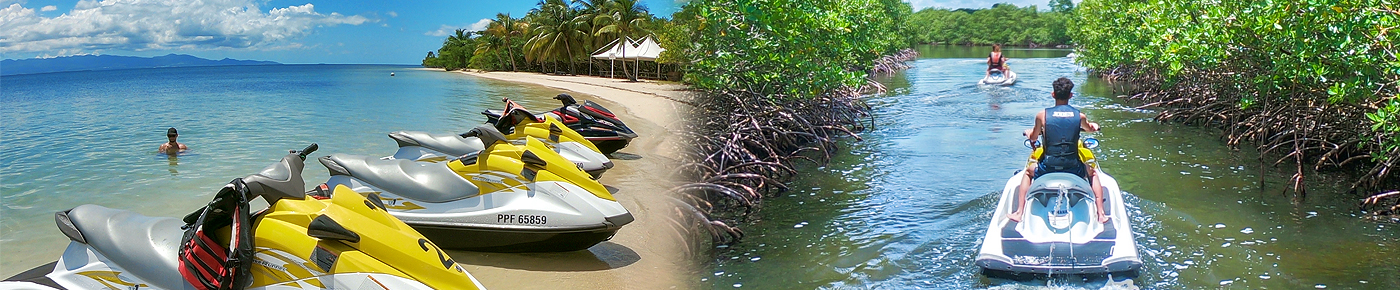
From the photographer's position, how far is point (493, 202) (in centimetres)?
543

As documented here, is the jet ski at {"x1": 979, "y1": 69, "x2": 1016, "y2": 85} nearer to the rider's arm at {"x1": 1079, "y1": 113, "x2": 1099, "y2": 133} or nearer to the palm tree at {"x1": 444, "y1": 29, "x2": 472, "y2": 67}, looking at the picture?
the rider's arm at {"x1": 1079, "y1": 113, "x2": 1099, "y2": 133}

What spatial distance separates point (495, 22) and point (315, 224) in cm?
5941

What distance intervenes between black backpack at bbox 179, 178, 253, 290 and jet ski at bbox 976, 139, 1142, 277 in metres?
3.99

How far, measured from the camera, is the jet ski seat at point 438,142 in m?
6.56

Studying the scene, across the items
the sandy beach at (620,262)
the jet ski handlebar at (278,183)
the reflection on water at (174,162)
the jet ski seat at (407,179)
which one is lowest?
the reflection on water at (174,162)

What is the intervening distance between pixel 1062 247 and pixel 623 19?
34432 mm

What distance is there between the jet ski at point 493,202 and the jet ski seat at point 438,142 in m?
1.02

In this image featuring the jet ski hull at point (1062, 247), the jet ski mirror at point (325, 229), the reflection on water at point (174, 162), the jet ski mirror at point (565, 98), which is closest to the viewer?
the jet ski mirror at point (325, 229)

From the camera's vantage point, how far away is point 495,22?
60.8 meters

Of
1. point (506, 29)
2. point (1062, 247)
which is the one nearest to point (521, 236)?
point (1062, 247)

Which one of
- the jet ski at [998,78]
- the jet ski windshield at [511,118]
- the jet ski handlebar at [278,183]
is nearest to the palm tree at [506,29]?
the jet ski at [998,78]

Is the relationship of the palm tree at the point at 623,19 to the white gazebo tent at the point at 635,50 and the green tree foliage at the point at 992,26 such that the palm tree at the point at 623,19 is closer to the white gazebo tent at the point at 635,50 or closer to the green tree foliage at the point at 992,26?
the white gazebo tent at the point at 635,50

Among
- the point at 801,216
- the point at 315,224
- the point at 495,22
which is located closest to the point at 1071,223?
Answer: the point at 801,216

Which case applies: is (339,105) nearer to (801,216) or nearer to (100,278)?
(801,216)
